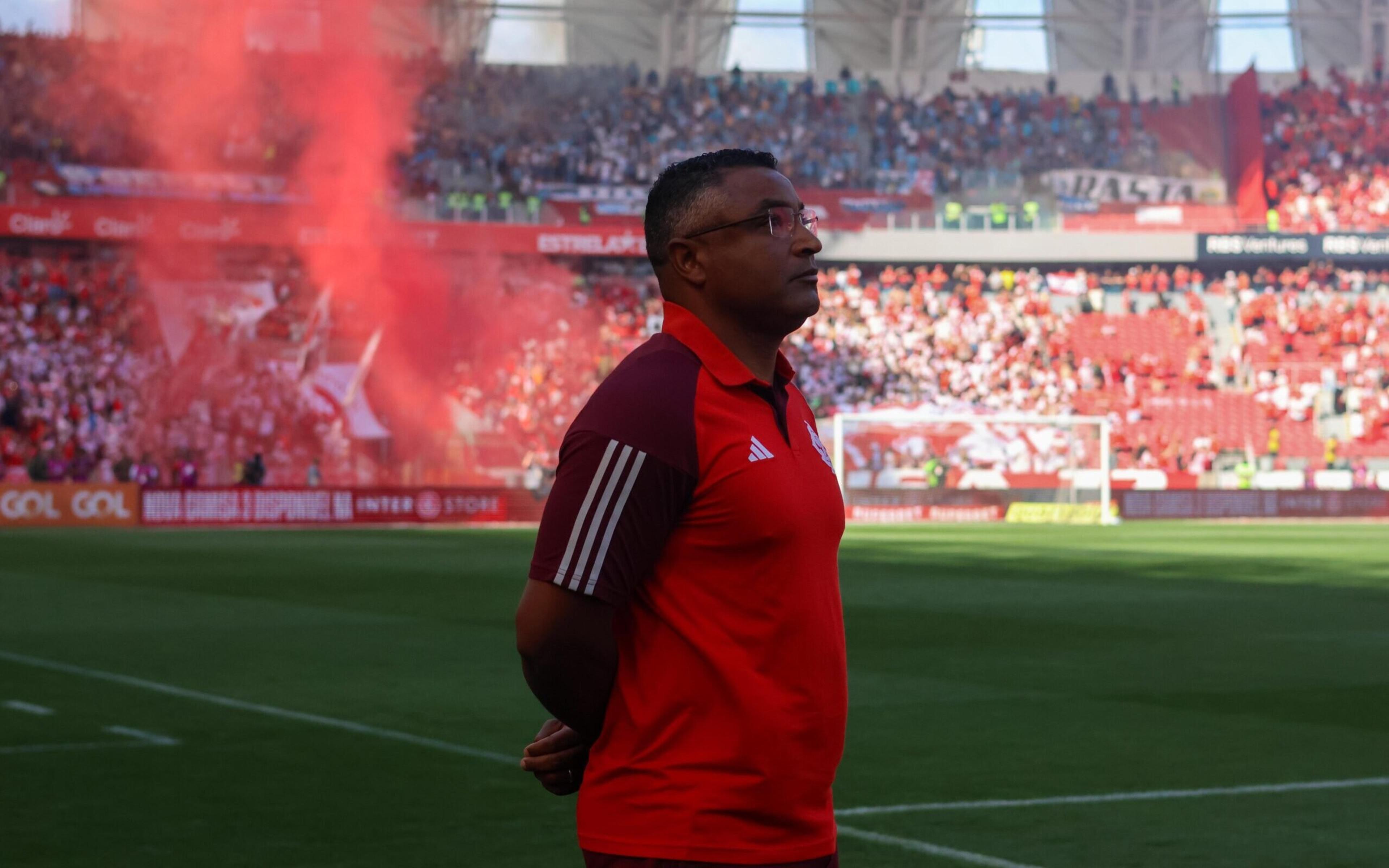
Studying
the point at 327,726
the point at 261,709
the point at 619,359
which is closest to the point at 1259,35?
the point at 619,359

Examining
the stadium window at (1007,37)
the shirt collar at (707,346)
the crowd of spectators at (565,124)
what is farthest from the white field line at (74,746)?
the stadium window at (1007,37)

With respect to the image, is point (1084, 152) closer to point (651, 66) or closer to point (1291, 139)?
point (1291, 139)

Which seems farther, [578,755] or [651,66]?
[651,66]

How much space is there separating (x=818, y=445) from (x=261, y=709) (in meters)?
9.11

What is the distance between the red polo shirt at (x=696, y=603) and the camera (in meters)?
3.03

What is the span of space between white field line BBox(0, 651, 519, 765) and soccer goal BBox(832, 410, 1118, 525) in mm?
29765

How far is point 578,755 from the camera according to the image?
3.35 m

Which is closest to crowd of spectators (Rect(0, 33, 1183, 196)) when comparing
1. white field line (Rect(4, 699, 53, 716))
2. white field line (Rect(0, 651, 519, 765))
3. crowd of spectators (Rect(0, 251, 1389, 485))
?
crowd of spectators (Rect(0, 251, 1389, 485))

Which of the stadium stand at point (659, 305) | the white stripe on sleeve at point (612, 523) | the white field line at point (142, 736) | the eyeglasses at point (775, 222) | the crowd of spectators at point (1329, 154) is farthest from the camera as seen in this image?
the crowd of spectators at point (1329, 154)

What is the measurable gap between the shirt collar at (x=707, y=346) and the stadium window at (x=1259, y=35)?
217ft

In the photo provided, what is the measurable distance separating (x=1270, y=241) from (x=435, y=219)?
77.4 feet

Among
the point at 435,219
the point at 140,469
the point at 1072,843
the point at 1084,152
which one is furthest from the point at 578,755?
the point at 1084,152

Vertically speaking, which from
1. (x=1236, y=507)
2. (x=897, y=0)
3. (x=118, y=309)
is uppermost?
(x=897, y=0)

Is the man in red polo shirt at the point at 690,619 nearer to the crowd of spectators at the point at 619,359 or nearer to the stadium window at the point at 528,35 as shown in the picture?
the crowd of spectators at the point at 619,359
